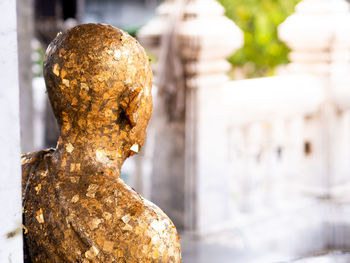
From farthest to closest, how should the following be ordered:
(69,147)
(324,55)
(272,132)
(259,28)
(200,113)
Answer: (259,28), (324,55), (272,132), (200,113), (69,147)

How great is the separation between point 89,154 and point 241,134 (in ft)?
9.11

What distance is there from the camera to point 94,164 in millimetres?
1620

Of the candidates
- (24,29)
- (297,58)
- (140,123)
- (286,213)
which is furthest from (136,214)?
(297,58)

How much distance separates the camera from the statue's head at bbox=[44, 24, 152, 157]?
1568 millimetres

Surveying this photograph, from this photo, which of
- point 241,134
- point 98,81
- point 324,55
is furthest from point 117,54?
point 324,55

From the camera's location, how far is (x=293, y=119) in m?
4.73

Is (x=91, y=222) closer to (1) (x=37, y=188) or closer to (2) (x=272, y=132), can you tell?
(1) (x=37, y=188)

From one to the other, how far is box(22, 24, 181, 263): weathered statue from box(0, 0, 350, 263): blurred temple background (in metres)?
1.77

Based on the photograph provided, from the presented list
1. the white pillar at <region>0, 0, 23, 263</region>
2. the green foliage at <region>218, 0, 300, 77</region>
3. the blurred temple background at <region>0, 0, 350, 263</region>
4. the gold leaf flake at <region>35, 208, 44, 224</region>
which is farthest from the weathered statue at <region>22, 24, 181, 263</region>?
the green foliage at <region>218, 0, 300, 77</region>

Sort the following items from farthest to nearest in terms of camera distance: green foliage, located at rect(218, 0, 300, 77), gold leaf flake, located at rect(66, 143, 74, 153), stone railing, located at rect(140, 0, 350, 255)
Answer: green foliage, located at rect(218, 0, 300, 77) < stone railing, located at rect(140, 0, 350, 255) < gold leaf flake, located at rect(66, 143, 74, 153)

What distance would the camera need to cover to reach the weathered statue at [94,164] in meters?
1.54

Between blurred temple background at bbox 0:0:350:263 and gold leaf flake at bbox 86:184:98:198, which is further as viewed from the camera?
blurred temple background at bbox 0:0:350:263

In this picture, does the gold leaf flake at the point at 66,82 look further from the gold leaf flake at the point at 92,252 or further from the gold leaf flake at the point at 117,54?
the gold leaf flake at the point at 92,252

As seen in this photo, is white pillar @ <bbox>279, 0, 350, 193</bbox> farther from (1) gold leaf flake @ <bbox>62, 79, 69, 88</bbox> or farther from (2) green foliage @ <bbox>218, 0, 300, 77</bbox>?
(2) green foliage @ <bbox>218, 0, 300, 77</bbox>
